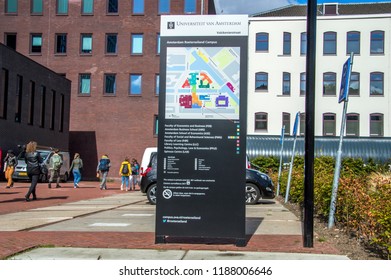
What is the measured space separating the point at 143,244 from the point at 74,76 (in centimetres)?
4227

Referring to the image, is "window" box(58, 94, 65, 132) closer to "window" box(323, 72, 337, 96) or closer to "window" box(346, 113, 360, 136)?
"window" box(323, 72, 337, 96)

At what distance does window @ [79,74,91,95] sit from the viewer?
157 feet

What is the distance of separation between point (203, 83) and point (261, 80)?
4060 centimetres

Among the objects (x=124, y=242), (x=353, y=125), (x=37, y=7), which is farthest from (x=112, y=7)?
(x=124, y=242)

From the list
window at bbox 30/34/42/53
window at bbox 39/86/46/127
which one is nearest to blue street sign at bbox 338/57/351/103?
window at bbox 39/86/46/127

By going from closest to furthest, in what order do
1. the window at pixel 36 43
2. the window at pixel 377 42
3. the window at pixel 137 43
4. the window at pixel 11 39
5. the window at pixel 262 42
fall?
the window at pixel 377 42 → the window at pixel 262 42 → the window at pixel 137 43 → the window at pixel 36 43 → the window at pixel 11 39

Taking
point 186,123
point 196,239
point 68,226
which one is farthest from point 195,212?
point 68,226

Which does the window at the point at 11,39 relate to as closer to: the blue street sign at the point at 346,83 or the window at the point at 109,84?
the window at the point at 109,84

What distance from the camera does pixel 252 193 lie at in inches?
609

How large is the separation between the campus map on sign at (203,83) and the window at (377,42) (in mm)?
41963

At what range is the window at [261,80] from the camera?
155 feet

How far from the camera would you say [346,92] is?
8.78m

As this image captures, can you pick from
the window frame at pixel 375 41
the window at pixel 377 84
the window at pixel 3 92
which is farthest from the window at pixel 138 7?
the window at pixel 377 84

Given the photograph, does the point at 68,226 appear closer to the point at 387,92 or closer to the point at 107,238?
the point at 107,238
